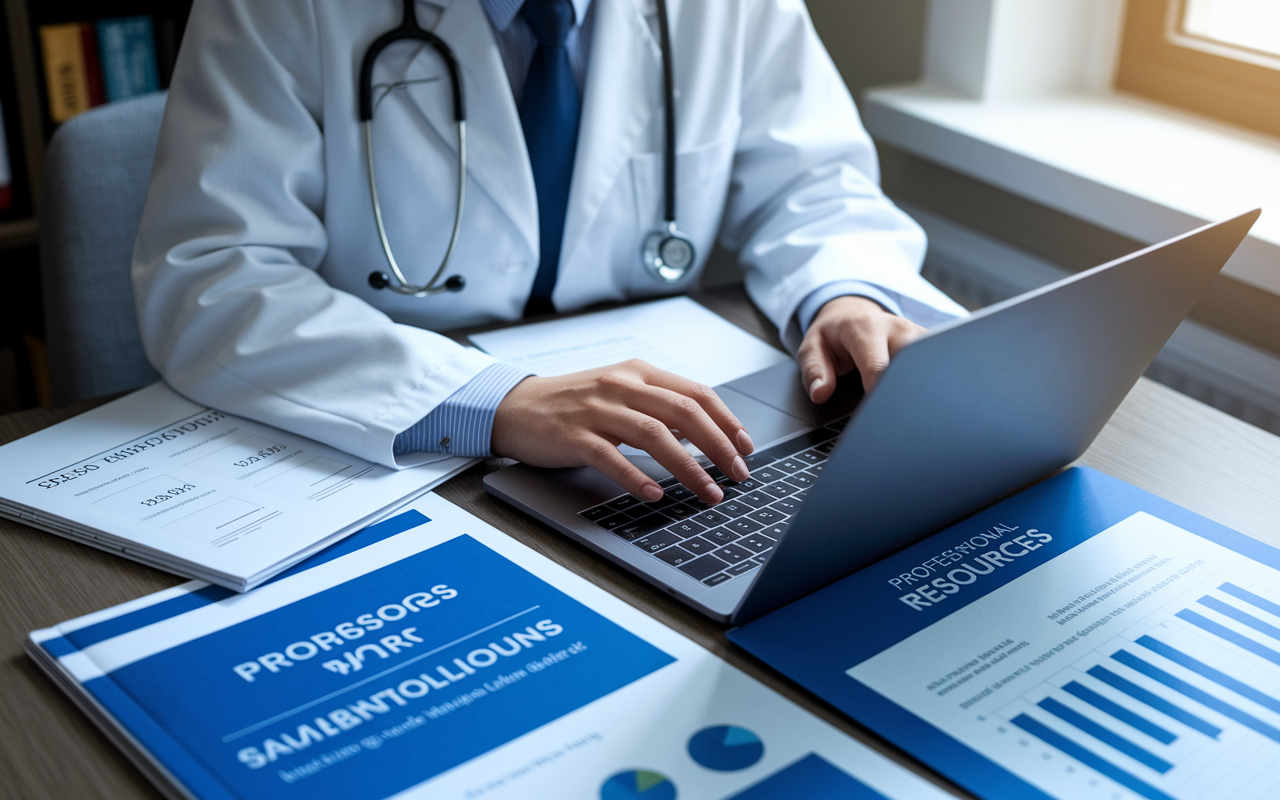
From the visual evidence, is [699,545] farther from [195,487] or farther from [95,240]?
[95,240]

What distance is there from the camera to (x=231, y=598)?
69 centimetres

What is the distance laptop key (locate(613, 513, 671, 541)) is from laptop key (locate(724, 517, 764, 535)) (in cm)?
5

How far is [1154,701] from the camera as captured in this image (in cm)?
61

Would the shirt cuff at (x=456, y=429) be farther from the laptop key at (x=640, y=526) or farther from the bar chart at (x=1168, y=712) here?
the bar chart at (x=1168, y=712)

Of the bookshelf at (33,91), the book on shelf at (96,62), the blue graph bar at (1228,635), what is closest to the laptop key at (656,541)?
the blue graph bar at (1228,635)

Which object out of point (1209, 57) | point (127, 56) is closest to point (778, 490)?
point (1209, 57)

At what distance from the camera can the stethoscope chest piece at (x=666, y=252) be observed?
1213 mm

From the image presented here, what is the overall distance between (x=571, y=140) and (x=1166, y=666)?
2.62ft

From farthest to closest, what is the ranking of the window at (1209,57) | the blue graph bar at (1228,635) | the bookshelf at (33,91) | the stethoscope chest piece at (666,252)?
the bookshelf at (33,91), the window at (1209,57), the stethoscope chest piece at (666,252), the blue graph bar at (1228,635)

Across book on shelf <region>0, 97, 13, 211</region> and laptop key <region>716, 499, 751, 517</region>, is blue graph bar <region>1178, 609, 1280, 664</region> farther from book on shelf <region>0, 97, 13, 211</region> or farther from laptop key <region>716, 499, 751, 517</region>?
book on shelf <region>0, 97, 13, 211</region>

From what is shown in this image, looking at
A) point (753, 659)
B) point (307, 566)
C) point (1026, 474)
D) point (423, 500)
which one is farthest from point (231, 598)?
point (1026, 474)

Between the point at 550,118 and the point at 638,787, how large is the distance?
2.59ft

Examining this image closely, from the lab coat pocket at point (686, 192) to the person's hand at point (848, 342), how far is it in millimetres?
254

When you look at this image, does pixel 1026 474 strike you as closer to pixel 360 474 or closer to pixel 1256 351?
pixel 360 474
